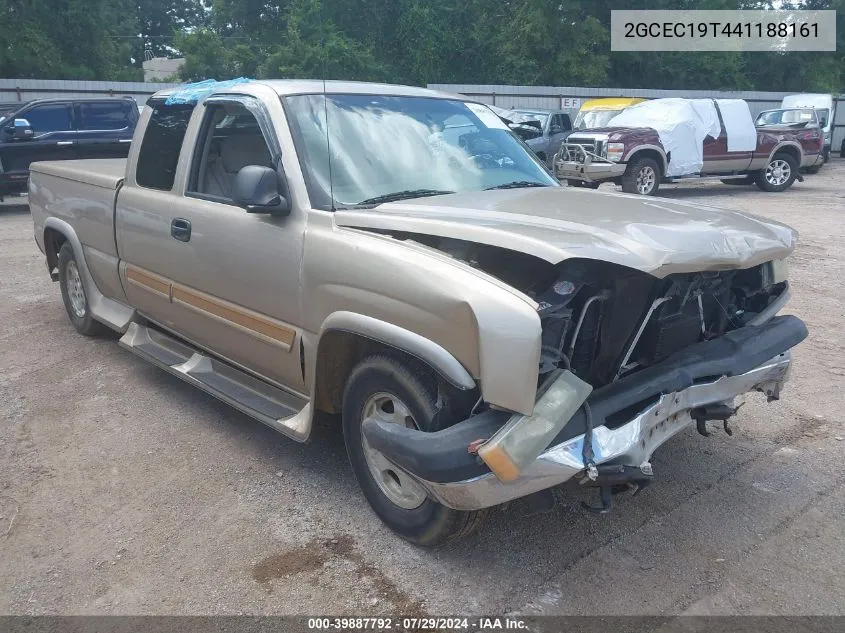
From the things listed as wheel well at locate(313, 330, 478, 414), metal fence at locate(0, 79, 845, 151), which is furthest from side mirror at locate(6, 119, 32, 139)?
wheel well at locate(313, 330, 478, 414)

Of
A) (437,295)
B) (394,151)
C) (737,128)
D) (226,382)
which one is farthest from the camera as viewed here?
(737,128)

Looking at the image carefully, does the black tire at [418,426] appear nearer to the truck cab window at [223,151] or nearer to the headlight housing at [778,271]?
the truck cab window at [223,151]

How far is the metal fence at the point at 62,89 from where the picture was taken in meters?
22.7

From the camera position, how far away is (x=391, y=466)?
340 cm

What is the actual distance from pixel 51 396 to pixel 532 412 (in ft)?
12.4

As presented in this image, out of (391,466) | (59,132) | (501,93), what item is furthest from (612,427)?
(501,93)

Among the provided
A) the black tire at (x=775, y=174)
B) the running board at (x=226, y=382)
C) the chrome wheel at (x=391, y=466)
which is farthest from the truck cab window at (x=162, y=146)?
the black tire at (x=775, y=174)

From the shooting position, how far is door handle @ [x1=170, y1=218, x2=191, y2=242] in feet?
14.5

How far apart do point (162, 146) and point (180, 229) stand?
826 millimetres

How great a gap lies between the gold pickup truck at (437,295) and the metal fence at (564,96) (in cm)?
2261

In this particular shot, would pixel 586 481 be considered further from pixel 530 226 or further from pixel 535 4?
pixel 535 4

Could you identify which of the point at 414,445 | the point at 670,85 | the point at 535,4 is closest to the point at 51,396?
the point at 414,445

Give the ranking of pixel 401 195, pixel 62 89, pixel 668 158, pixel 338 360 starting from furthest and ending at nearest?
pixel 62 89 < pixel 668 158 < pixel 401 195 < pixel 338 360

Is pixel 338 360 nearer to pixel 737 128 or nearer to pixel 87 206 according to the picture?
pixel 87 206
